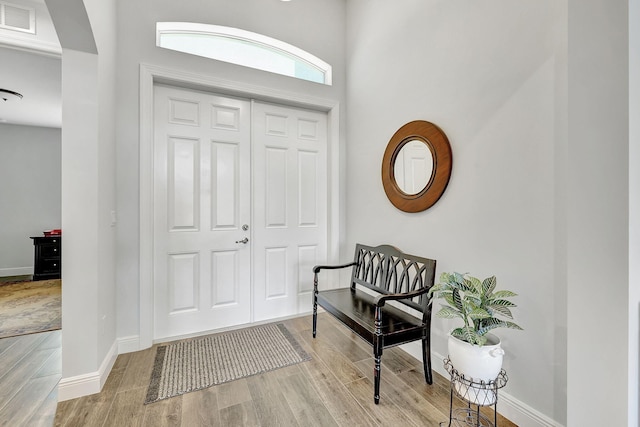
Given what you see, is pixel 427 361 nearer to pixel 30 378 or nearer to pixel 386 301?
pixel 386 301

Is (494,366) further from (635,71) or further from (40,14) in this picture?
(40,14)

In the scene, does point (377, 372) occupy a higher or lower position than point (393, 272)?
lower

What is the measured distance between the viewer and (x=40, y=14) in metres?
2.12

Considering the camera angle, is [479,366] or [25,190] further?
[25,190]

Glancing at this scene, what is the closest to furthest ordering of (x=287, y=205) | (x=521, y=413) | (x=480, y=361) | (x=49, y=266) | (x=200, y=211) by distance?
(x=480, y=361)
(x=521, y=413)
(x=200, y=211)
(x=287, y=205)
(x=49, y=266)

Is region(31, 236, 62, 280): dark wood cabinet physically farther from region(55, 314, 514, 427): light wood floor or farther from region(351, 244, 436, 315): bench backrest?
region(351, 244, 436, 315): bench backrest

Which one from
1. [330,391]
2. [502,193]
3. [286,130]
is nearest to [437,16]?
[502,193]

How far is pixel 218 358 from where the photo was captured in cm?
218

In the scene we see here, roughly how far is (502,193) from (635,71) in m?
0.76

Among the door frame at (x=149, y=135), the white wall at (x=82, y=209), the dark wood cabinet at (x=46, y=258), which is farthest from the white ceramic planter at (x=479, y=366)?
the dark wood cabinet at (x=46, y=258)

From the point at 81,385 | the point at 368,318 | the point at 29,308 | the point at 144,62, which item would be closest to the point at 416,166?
the point at 368,318

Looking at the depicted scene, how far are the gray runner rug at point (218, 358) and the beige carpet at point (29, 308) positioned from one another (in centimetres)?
148

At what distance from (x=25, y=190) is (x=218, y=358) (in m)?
5.44

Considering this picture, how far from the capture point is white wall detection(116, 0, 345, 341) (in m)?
2.25
